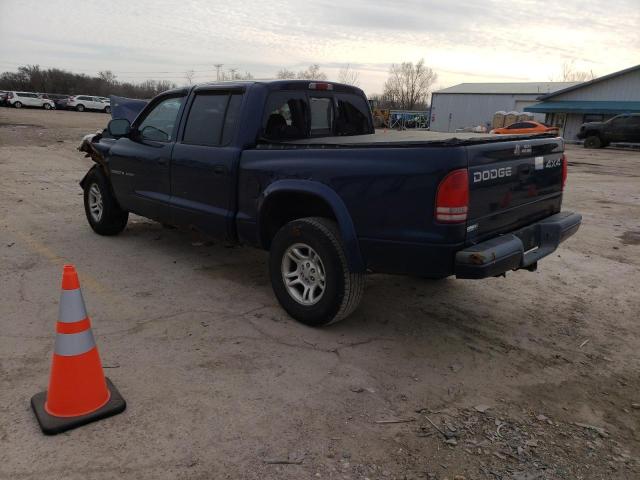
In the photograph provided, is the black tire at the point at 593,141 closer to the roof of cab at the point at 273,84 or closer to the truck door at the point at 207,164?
the roof of cab at the point at 273,84

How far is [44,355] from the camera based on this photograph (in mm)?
3508

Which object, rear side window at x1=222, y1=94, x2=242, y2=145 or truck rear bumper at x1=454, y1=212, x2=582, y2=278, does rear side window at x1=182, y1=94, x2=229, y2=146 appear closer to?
rear side window at x1=222, y1=94, x2=242, y2=145

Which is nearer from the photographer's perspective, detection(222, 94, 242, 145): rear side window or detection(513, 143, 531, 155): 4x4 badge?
detection(513, 143, 531, 155): 4x4 badge

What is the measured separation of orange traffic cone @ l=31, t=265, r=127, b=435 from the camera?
9.09ft

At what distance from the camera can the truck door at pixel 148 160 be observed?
5289mm

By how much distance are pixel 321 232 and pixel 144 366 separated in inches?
59.3

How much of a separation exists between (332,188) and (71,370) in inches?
78.4

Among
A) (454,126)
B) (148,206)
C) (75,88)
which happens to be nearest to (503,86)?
(454,126)

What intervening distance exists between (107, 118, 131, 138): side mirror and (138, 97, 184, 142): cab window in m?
0.14

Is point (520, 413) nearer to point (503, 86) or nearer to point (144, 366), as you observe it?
point (144, 366)

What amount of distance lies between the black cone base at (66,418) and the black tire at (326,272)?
1518mm

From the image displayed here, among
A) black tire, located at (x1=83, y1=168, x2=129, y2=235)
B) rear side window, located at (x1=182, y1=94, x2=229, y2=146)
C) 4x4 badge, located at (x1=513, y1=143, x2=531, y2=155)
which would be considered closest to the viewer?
4x4 badge, located at (x1=513, y1=143, x2=531, y2=155)

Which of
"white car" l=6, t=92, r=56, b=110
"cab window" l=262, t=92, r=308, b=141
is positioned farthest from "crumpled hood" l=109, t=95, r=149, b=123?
"white car" l=6, t=92, r=56, b=110

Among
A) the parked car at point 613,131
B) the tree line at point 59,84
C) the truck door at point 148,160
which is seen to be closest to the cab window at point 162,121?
the truck door at point 148,160
